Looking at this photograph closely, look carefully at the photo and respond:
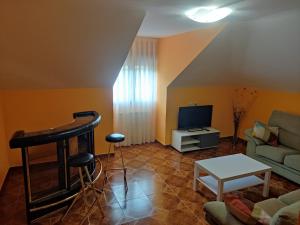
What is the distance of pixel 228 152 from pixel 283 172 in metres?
1.35

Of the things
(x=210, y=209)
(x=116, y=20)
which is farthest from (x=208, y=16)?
(x=210, y=209)

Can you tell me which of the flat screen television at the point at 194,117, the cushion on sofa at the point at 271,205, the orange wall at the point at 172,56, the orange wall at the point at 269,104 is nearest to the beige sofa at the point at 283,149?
the orange wall at the point at 269,104

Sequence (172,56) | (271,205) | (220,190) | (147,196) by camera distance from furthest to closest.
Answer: (172,56) < (147,196) < (220,190) < (271,205)

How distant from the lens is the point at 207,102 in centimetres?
546

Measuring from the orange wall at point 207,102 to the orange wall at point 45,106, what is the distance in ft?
4.82

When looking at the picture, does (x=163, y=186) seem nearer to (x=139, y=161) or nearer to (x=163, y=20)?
(x=139, y=161)

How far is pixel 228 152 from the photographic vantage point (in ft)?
16.5

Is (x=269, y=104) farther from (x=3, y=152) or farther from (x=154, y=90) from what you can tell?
(x=3, y=152)

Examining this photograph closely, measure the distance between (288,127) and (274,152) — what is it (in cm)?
70

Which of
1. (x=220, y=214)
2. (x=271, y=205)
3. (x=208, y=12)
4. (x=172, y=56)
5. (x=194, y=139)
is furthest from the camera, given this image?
(x=194, y=139)

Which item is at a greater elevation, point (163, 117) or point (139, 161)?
point (163, 117)

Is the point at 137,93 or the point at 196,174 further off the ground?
the point at 137,93

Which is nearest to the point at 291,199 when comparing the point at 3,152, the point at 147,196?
the point at 147,196

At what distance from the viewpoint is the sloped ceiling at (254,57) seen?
10.7 feet
